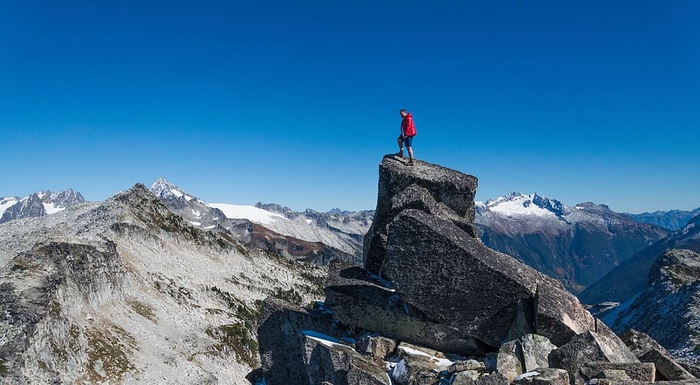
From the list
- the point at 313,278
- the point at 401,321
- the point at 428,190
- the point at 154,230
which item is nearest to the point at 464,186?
the point at 428,190

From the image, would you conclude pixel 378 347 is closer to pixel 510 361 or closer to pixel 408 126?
pixel 510 361

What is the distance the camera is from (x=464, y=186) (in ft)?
79.0

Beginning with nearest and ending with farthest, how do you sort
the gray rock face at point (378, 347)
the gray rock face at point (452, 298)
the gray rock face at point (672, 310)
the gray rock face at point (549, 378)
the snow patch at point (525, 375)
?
the gray rock face at point (549, 378) → the snow patch at point (525, 375) → the gray rock face at point (452, 298) → the gray rock face at point (378, 347) → the gray rock face at point (672, 310)

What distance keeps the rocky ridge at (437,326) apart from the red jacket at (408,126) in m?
4.52

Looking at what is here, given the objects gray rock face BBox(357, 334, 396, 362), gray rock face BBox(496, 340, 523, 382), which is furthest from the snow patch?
gray rock face BBox(357, 334, 396, 362)

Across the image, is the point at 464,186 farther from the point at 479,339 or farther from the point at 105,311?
the point at 105,311

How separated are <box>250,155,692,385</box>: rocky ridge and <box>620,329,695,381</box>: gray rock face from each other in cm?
86

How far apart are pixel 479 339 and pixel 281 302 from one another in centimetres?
938

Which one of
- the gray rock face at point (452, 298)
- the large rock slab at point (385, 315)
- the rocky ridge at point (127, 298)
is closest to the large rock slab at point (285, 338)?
the large rock slab at point (385, 315)

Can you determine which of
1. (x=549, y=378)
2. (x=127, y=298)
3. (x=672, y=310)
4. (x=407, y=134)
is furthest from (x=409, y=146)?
(x=672, y=310)

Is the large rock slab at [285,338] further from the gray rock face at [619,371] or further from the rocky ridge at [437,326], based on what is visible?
the gray rock face at [619,371]

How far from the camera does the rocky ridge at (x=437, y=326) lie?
47.9ft

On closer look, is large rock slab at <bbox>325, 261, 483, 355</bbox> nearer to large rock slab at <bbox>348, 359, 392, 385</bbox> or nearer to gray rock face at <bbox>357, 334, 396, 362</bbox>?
gray rock face at <bbox>357, 334, 396, 362</bbox>

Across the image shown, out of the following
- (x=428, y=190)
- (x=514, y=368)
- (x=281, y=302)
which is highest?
(x=428, y=190)
